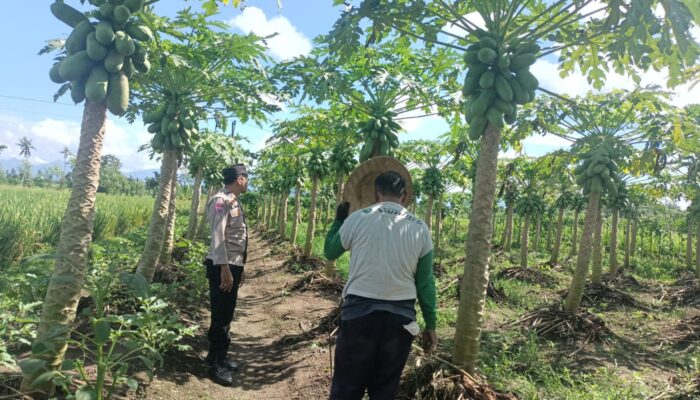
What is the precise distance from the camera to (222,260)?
4.25 meters

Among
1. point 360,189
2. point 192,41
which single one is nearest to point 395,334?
point 360,189

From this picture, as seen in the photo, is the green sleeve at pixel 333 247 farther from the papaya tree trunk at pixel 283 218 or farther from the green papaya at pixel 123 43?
the papaya tree trunk at pixel 283 218

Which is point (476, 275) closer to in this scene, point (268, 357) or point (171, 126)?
point (268, 357)

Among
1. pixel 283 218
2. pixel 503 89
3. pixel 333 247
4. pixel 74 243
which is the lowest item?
pixel 74 243

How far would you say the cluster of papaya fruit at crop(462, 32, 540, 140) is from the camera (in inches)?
155

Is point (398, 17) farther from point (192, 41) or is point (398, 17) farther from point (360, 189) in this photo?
point (192, 41)

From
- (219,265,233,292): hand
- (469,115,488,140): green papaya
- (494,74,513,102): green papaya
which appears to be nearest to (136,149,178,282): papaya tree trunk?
(219,265,233,292): hand

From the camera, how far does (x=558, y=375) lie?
15.7 feet

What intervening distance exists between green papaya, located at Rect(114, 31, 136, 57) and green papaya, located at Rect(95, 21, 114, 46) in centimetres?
4

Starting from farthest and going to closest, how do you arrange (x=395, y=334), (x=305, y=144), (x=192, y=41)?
(x=305, y=144) → (x=192, y=41) → (x=395, y=334)

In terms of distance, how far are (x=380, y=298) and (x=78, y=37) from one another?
9.37 feet

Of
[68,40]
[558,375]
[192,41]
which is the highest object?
[192,41]

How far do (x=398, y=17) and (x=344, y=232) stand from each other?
8.74 ft

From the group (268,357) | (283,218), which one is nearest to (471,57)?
(268,357)
